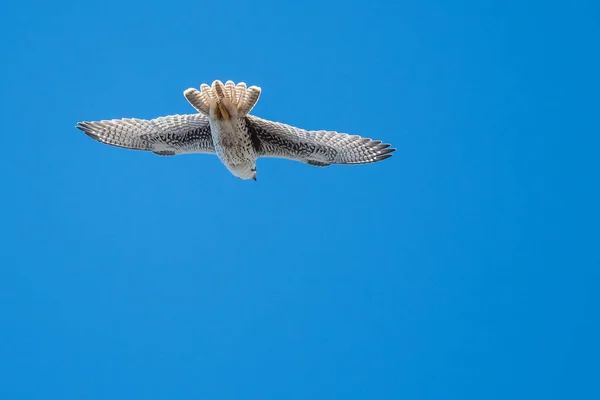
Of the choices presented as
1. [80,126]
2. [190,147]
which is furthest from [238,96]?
[80,126]

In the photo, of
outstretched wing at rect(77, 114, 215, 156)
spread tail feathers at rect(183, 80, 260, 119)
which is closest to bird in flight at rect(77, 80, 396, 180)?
outstretched wing at rect(77, 114, 215, 156)

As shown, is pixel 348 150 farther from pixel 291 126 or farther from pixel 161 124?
pixel 161 124

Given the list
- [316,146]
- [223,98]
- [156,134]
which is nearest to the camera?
[223,98]

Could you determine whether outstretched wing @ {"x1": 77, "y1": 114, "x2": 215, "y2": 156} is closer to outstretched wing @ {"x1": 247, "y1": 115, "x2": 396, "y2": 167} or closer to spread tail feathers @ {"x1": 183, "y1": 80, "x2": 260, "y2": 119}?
outstretched wing @ {"x1": 247, "y1": 115, "x2": 396, "y2": 167}

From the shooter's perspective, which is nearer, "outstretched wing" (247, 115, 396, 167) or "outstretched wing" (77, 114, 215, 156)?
"outstretched wing" (247, 115, 396, 167)

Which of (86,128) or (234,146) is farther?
(86,128)

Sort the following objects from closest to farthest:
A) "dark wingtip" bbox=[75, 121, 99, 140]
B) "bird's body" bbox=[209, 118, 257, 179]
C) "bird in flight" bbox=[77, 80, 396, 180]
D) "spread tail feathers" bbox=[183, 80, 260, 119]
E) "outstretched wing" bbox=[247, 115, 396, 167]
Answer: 1. "spread tail feathers" bbox=[183, 80, 260, 119]
2. "bird's body" bbox=[209, 118, 257, 179]
3. "bird in flight" bbox=[77, 80, 396, 180]
4. "outstretched wing" bbox=[247, 115, 396, 167]
5. "dark wingtip" bbox=[75, 121, 99, 140]

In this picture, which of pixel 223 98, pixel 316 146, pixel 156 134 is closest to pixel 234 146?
pixel 223 98

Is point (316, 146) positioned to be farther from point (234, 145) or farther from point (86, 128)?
point (86, 128)
